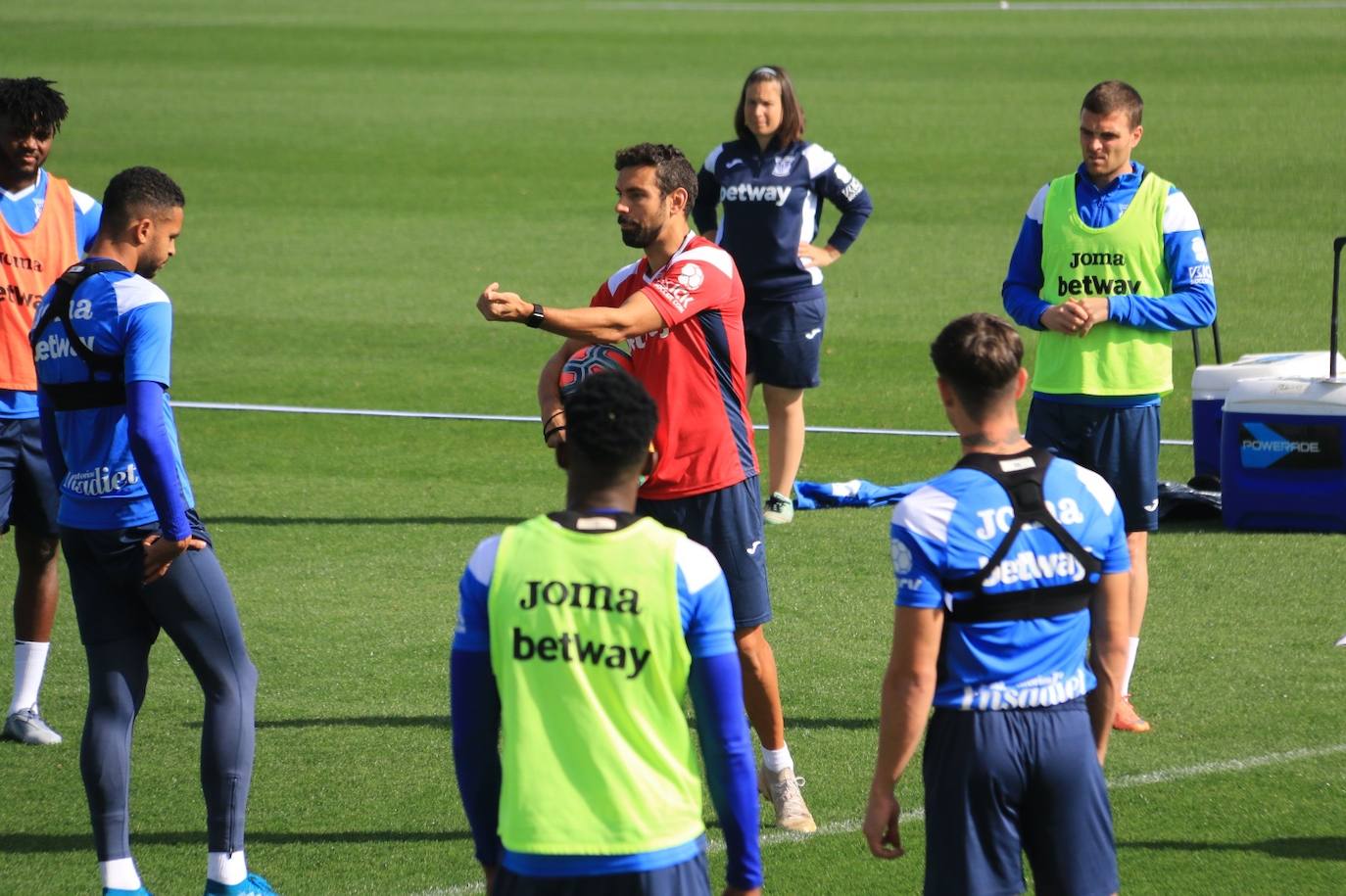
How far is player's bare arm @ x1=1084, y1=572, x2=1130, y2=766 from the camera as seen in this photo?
173 inches

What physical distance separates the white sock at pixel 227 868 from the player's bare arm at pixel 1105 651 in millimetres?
2488

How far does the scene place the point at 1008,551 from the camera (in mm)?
4078

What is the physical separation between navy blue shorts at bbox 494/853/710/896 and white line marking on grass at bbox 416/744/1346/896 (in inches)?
92.4

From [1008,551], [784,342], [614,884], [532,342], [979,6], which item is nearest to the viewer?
[614,884]

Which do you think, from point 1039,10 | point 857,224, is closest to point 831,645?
point 857,224

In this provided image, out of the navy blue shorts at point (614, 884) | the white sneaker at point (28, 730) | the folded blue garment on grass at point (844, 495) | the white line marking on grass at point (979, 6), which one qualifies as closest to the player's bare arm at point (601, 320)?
the navy blue shorts at point (614, 884)

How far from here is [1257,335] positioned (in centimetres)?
1548

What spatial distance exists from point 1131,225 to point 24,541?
168 inches

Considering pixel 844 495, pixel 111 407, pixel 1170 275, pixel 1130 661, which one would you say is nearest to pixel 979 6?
pixel 844 495

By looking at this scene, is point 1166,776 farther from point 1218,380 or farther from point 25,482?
point 1218,380

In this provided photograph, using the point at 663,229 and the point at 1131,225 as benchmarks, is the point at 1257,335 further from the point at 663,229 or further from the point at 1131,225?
the point at 663,229

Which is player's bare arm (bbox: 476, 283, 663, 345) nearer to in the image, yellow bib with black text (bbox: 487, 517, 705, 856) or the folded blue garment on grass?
yellow bib with black text (bbox: 487, 517, 705, 856)

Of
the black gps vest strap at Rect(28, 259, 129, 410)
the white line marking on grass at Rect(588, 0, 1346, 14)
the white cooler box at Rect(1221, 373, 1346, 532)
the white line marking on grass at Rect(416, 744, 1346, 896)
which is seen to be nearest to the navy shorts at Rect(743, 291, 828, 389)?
the white cooler box at Rect(1221, 373, 1346, 532)

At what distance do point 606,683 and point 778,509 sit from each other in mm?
6530
